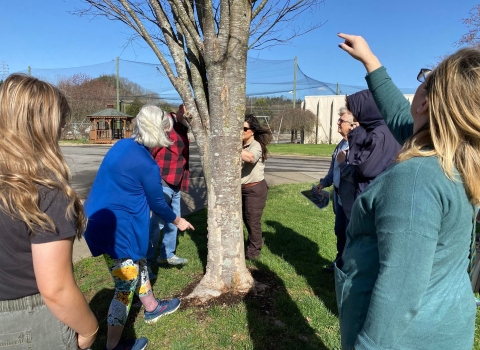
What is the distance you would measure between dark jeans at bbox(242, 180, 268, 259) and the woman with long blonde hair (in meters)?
3.02

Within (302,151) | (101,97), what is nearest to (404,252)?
(302,151)

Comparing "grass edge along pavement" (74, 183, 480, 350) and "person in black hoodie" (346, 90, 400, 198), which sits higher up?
"person in black hoodie" (346, 90, 400, 198)

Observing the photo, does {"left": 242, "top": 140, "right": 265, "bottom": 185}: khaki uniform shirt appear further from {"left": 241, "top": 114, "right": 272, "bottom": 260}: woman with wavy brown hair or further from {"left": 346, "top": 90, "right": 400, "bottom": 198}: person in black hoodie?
{"left": 346, "top": 90, "right": 400, "bottom": 198}: person in black hoodie

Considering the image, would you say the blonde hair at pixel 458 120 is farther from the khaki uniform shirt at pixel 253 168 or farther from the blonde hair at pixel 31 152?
the khaki uniform shirt at pixel 253 168

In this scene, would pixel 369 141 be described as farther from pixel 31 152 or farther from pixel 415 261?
pixel 31 152

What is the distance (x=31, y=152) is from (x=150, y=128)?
4.54 feet

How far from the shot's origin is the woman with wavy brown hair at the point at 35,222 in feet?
4.00

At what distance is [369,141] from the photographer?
2.88 metres

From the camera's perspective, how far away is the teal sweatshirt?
3.46ft

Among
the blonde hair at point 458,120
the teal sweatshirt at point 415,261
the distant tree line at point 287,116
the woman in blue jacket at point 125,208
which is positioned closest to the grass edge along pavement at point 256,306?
the woman in blue jacket at point 125,208

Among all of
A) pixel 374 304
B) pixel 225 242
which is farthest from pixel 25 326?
pixel 225 242

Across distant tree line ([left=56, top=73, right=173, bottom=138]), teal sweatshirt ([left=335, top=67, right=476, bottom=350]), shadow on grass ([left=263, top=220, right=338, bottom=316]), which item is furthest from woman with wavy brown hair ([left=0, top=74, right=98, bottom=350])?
distant tree line ([left=56, top=73, right=173, bottom=138])

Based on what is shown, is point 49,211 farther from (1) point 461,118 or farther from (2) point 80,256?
(2) point 80,256

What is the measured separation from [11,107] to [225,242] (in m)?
2.27
